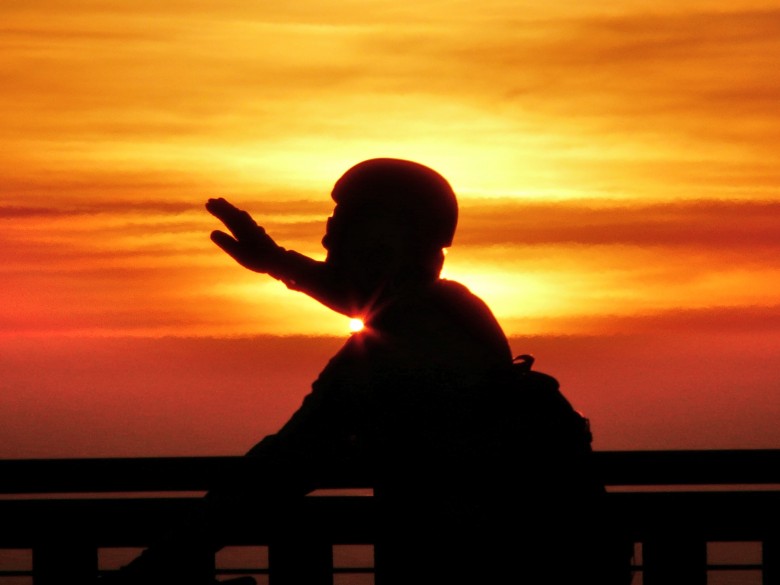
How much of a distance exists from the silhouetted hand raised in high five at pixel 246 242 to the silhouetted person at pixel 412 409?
21 mm

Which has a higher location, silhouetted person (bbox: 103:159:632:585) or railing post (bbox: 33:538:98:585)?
silhouetted person (bbox: 103:159:632:585)

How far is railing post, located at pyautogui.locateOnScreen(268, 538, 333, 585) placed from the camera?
3.13 meters

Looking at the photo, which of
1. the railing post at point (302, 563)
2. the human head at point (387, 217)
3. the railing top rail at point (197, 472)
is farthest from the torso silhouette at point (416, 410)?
the railing post at point (302, 563)

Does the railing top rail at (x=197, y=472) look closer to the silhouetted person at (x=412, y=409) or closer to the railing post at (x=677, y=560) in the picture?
the railing post at (x=677, y=560)

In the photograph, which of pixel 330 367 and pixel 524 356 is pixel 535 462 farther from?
pixel 330 367

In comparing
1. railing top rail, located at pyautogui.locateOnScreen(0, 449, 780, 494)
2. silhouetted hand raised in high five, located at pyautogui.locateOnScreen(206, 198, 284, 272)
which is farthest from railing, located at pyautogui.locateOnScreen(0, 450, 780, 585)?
silhouetted hand raised in high five, located at pyautogui.locateOnScreen(206, 198, 284, 272)

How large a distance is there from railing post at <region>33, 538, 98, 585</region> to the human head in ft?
5.01

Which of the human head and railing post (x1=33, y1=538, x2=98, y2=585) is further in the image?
railing post (x1=33, y1=538, x2=98, y2=585)

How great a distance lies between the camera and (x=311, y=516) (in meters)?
3.10

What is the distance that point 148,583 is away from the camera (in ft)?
4.60

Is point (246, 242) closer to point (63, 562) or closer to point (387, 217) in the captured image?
point (387, 217)

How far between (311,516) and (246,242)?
1180 mm

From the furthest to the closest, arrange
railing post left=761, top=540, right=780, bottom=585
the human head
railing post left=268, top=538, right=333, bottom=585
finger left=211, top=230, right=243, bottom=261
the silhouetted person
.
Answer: railing post left=761, top=540, right=780, bottom=585 < railing post left=268, top=538, right=333, bottom=585 < finger left=211, top=230, right=243, bottom=261 < the human head < the silhouetted person

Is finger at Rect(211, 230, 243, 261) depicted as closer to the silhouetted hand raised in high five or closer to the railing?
the silhouetted hand raised in high five
